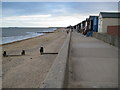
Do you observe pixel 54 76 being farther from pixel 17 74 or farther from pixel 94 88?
pixel 17 74

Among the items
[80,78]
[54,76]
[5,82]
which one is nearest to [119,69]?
[80,78]

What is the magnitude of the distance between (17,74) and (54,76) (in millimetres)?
4872

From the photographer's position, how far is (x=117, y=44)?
13477 millimetres

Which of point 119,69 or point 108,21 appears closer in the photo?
point 119,69

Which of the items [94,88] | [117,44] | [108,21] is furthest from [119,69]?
[108,21]

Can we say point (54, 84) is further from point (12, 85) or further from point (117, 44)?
point (117, 44)

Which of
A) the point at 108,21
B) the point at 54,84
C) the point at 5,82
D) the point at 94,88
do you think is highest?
the point at 108,21

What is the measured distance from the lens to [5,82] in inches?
286

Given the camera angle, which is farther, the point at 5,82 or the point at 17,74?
the point at 17,74

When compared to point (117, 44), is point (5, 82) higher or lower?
lower

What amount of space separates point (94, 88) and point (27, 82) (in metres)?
3.74

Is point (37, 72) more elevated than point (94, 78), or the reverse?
point (94, 78)

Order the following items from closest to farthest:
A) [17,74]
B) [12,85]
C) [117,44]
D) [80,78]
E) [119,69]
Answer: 1. [80,78]
2. [119,69]
3. [12,85]
4. [17,74]
5. [117,44]

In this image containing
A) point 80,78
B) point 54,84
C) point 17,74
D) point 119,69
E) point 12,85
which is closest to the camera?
point 54,84
